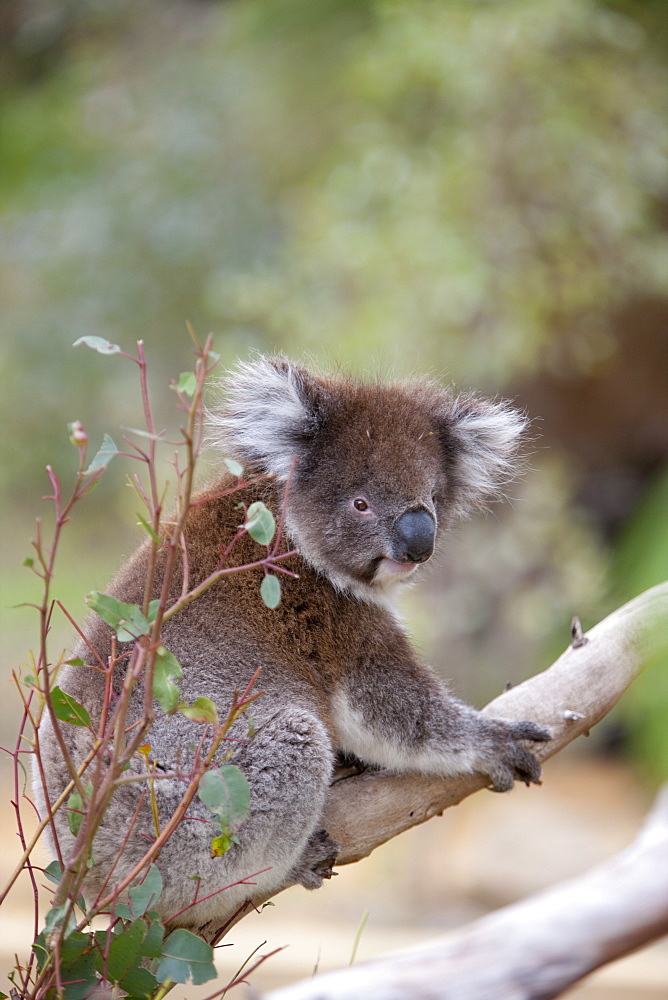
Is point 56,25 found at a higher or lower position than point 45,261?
higher

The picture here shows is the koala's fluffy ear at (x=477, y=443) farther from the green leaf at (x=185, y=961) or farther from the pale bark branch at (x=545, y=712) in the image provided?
the green leaf at (x=185, y=961)

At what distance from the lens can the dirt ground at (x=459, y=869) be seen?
548cm

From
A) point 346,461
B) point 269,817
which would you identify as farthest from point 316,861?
point 346,461

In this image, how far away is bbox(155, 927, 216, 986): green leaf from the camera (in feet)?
5.61

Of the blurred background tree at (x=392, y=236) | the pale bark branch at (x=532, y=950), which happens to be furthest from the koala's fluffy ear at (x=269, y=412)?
the blurred background tree at (x=392, y=236)

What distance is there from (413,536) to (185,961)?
1.02m

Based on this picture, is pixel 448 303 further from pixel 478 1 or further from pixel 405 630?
pixel 405 630

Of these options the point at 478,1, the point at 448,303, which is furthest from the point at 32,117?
the point at 448,303

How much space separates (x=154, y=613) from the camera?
5.39ft

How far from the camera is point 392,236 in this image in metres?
5.04

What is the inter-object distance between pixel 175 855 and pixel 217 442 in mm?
1028

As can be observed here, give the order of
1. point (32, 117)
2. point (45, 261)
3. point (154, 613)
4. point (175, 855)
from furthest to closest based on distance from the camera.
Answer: point (32, 117) → point (45, 261) → point (175, 855) → point (154, 613)

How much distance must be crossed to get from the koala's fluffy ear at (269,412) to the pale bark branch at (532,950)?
1.25 metres

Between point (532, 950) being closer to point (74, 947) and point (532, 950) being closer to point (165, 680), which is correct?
point (165, 680)
